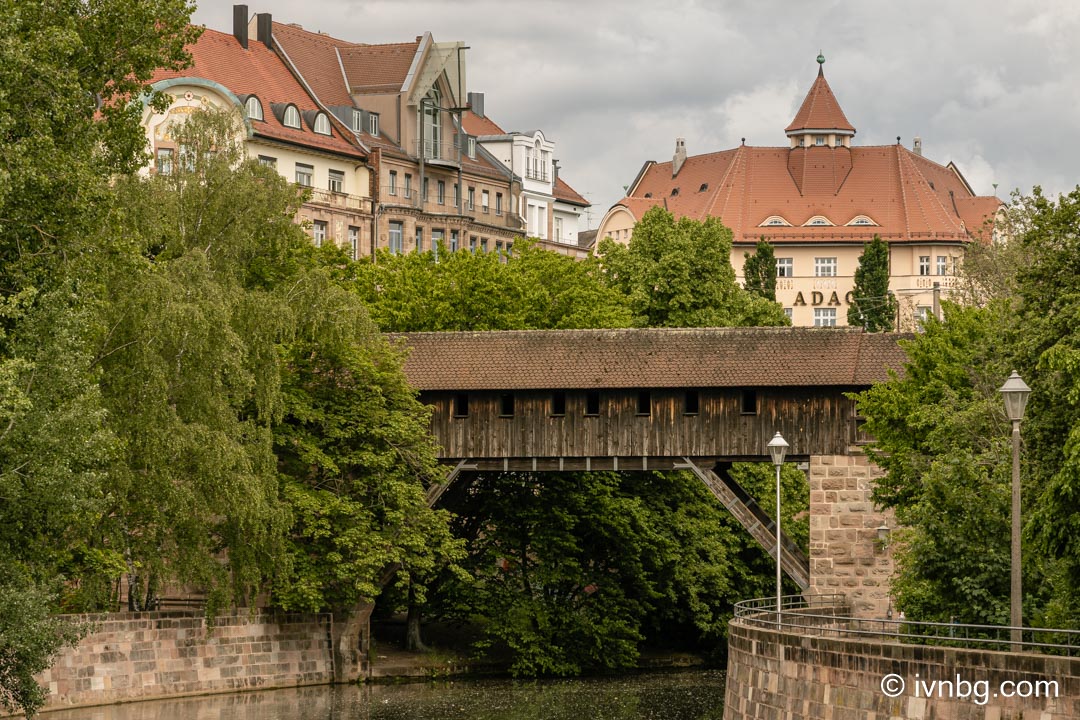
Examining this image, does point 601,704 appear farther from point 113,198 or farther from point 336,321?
point 113,198

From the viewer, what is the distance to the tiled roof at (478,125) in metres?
78.9

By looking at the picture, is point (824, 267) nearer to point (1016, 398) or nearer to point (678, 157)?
point (678, 157)

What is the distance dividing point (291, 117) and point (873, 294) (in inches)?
999

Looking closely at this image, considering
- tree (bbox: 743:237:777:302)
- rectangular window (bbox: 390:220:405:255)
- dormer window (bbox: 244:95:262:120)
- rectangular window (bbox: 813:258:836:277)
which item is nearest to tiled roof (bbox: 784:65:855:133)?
rectangular window (bbox: 813:258:836:277)

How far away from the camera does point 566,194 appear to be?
87375 millimetres

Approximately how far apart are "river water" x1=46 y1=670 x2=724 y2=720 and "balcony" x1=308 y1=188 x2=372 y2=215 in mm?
28839

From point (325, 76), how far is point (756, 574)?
101 ft

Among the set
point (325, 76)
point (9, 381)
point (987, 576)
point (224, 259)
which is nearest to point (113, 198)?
point (9, 381)

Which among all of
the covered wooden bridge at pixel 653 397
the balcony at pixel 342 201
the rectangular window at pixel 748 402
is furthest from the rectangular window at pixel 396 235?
the rectangular window at pixel 748 402

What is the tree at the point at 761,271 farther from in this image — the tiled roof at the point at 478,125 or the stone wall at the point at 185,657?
the stone wall at the point at 185,657

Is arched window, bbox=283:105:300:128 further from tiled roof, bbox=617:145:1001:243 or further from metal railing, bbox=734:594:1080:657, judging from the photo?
metal railing, bbox=734:594:1080:657

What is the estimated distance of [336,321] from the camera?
34531 millimetres

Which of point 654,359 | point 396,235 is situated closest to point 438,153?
point 396,235

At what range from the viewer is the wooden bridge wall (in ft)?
116
